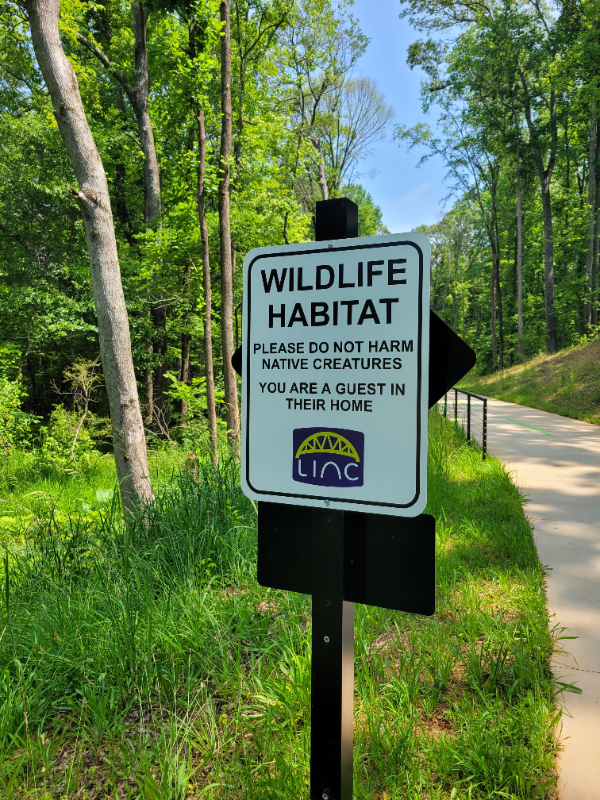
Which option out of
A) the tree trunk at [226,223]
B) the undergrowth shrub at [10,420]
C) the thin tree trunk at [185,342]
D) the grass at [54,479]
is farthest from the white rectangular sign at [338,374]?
the thin tree trunk at [185,342]

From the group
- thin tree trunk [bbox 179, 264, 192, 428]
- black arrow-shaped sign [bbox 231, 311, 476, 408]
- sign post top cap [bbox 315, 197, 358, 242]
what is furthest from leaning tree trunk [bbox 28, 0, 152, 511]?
thin tree trunk [bbox 179, 264, 192, 428]

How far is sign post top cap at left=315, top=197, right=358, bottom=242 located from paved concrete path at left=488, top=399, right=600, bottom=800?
233 cm

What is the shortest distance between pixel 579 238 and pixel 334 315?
28.3 meters

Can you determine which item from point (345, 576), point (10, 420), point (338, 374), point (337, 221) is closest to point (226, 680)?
point (345, 576)

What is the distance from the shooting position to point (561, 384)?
56.7 ft

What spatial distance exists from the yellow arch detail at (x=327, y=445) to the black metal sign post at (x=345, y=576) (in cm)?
15

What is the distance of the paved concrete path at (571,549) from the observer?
2.37 m

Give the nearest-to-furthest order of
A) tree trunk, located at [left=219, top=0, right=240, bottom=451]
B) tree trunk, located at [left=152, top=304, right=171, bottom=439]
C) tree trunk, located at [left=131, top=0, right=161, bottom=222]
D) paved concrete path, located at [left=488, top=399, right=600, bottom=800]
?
paved concrete path, located at [left=488, top=399, right=600, bottom=800]
tree trunk, located at [left=219, top=0, right=240, bottom=451]
tree trunk, located at [left=131, top=0, right=161, bottom=222]
tree trunk, located at [left=152, top=304, right=171, bottom=439]

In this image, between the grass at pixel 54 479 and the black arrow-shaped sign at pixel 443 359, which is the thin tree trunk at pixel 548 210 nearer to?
the grass at pixel 54 479

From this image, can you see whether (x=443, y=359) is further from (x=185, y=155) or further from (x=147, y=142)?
(x=147, y=142)

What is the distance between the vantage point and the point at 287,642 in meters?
2.74

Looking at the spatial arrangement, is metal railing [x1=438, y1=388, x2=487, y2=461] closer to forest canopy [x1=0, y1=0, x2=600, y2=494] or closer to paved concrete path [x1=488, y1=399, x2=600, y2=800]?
paved concrete path [x1=488, y1=399, x2=600, y2=800]

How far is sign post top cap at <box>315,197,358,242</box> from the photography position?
132 cm

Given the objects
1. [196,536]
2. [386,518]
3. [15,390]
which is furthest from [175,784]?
[15,390]
